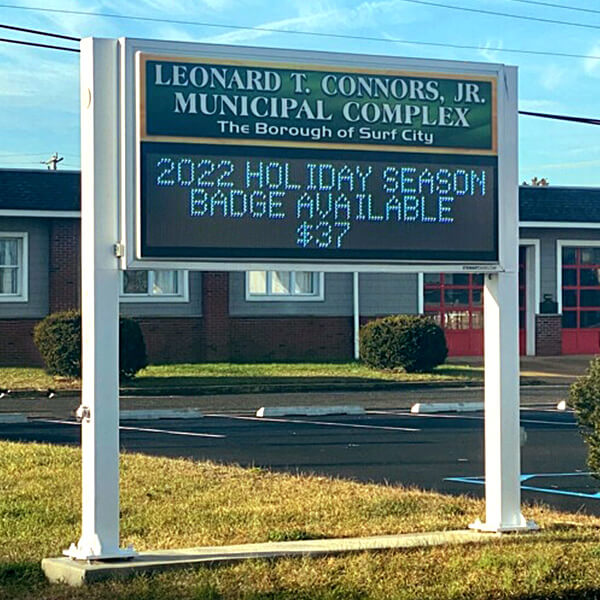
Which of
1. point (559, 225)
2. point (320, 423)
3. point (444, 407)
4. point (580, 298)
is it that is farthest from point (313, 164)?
point (580, 298)

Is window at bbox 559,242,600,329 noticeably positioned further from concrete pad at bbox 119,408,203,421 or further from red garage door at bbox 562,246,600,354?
concrete pad at bbox 119,408,203,421

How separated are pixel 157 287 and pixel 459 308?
8411 mm

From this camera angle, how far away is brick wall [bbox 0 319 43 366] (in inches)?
1123

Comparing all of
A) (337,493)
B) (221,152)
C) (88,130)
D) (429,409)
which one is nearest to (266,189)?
(221,152)

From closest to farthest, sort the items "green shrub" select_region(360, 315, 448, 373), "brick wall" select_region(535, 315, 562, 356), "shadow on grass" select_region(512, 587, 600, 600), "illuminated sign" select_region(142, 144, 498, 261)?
"shadow on grass" select_region(512, 587, 600, 600) → "illuminated sign" select_region(142, 144, 498, 261) → "green shrub" select_region(360, 315, 448, 373) → "brick wall" select_region(535, 315, 562, 356)

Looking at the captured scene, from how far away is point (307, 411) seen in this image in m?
19.7

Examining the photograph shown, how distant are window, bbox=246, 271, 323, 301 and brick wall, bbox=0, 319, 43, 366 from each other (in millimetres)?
5569

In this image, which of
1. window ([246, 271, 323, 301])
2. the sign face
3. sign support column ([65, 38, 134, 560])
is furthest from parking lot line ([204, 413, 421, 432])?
window ([246, 271, 323, 301])

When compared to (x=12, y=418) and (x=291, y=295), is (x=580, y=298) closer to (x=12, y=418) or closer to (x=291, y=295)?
(x=291, y=295)

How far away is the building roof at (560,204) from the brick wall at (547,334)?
8.79 feet

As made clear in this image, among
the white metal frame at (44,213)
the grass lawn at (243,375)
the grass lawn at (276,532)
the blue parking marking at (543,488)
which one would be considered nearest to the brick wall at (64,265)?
the white metal frame at (44,213)

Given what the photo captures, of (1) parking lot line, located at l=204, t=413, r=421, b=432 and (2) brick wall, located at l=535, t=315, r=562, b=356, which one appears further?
(2) brick wall, located at l=535, t=315, r=562, b=356

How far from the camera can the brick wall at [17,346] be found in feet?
93.6

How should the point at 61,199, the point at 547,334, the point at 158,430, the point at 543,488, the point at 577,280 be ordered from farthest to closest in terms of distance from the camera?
the point at 577,280 → the point at 547,334 → the point at 61,199 → the point at 158,430 → the point at 543,488
